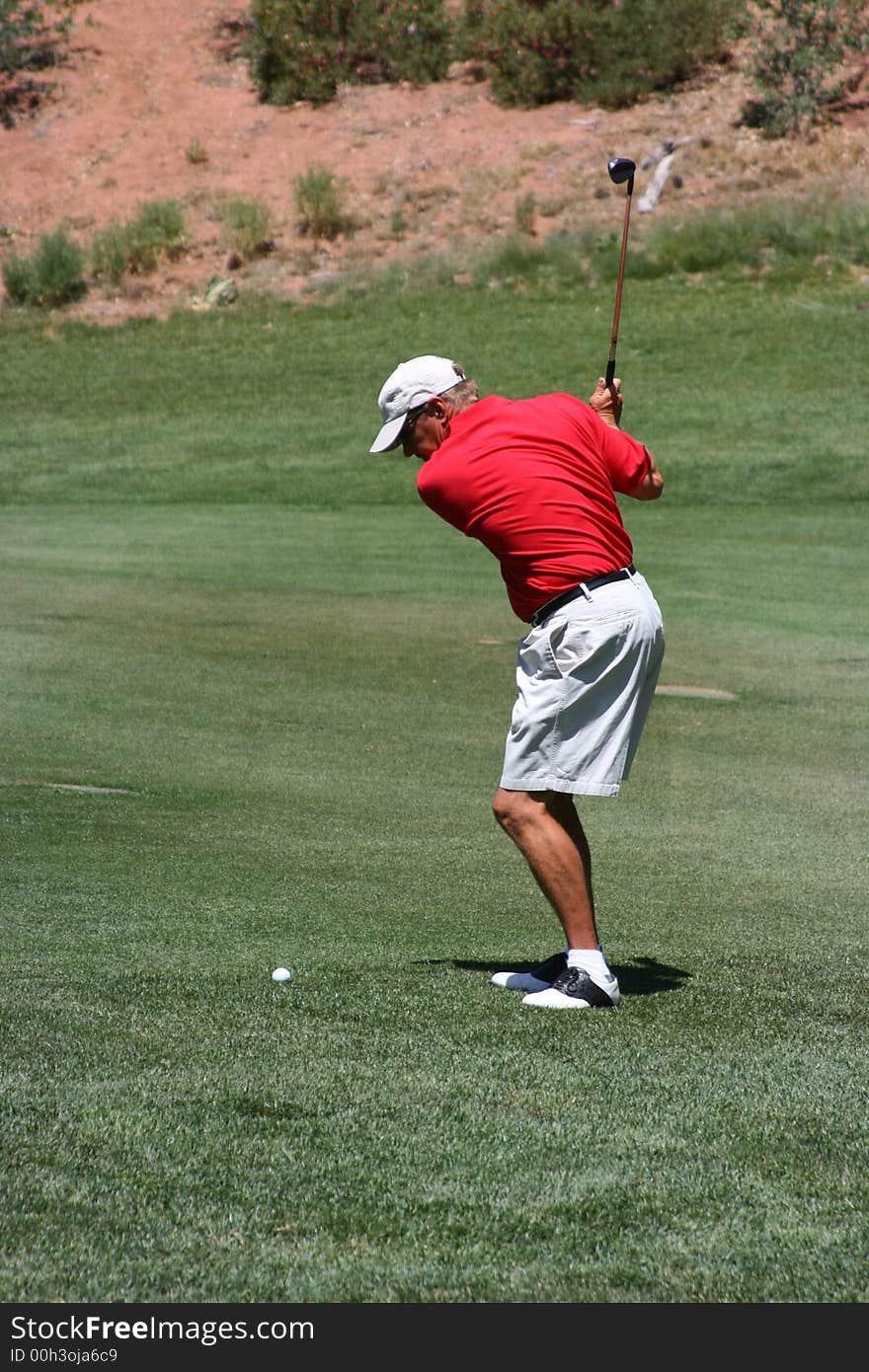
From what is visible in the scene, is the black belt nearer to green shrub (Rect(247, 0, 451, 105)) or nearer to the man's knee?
the man's knee

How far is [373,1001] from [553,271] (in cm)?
3448

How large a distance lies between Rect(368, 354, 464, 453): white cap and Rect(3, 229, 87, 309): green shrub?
37.7 meters

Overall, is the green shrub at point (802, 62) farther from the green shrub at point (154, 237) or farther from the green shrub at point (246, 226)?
the green shrub at point (154, 237)

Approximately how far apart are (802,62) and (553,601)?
43.5 metres

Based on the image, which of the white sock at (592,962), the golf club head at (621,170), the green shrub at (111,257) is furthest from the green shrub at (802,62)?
the white sock at (592,962)

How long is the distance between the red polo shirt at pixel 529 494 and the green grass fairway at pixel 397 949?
52.8 inches

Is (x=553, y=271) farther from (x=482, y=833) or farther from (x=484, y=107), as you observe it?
(x=482, y=833)

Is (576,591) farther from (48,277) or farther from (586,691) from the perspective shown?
(48,277)

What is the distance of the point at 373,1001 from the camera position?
4.87 metres

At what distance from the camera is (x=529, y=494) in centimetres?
514

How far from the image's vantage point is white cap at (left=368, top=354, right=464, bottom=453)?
17.1ft

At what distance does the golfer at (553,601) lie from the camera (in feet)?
16.8

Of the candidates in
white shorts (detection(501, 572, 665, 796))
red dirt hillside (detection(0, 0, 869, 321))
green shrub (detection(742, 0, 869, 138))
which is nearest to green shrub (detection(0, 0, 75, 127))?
red dirt hillside (detection(0, 0, 869, 321))

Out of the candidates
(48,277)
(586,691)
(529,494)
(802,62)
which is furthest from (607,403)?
(802,62)
